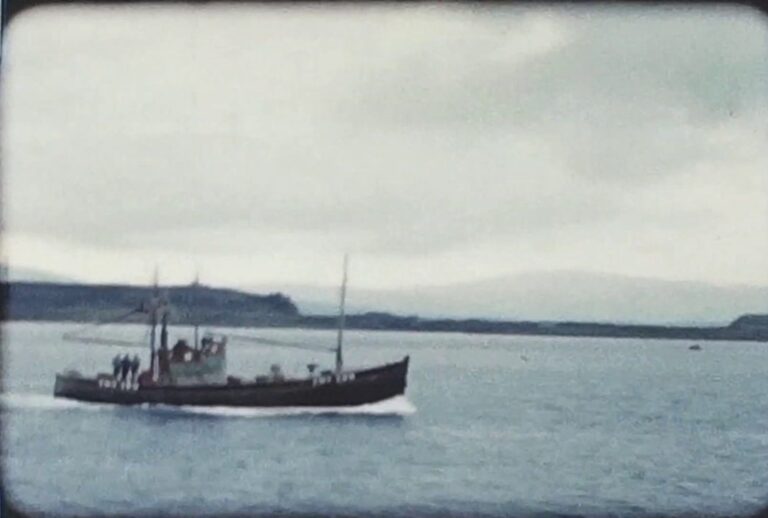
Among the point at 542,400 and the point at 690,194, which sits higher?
the point at 690,194

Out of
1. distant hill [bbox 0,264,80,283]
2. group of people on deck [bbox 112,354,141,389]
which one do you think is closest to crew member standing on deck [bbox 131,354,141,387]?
group of people on deck [bbox 112,354,141,389]

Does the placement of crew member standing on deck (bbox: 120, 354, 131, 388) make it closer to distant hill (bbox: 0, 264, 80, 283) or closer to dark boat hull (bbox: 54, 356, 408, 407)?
dark boat hull (bbox: 54, 356, 408, 407)

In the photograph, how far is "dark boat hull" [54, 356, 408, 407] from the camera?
5.01 feet

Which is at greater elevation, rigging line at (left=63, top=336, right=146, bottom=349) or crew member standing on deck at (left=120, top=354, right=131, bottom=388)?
rigging line at (left=63, top=336, right=146, bottom=349)

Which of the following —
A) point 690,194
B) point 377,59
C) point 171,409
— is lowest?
point 171,409

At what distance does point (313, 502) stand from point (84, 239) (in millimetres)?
433

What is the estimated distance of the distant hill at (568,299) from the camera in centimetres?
153

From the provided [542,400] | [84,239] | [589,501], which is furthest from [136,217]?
[589,501]

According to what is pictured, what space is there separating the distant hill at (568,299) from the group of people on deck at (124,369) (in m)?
0.21

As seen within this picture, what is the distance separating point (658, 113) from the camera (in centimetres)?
153

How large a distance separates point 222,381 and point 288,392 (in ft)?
0.28

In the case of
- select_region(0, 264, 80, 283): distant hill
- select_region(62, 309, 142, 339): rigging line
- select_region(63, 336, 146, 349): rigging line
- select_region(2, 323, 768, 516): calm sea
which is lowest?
select_region(2, 323, 768, 516): calm sea

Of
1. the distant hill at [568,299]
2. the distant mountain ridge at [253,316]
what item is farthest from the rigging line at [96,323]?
the distant hill at [568,299]

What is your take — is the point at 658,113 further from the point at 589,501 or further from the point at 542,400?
the point at 589,501
